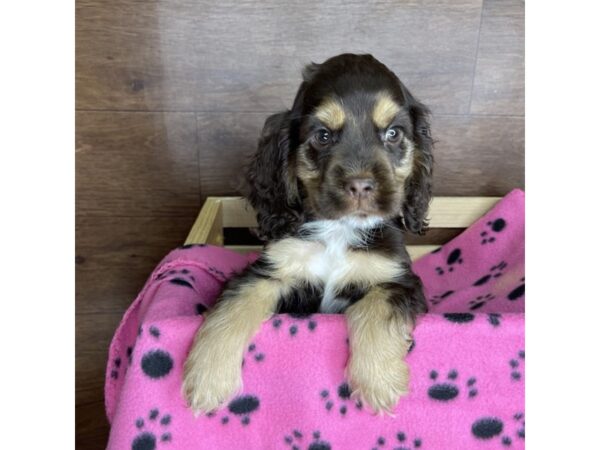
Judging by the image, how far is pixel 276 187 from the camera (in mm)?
1622

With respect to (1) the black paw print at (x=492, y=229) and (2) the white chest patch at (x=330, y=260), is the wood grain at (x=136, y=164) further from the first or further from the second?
(1) the black paw print at (x=492, y=229)

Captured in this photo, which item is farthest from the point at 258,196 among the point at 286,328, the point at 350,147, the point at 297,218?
the point at 286,328

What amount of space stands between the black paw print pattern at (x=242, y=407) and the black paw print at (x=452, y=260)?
49.3 inches

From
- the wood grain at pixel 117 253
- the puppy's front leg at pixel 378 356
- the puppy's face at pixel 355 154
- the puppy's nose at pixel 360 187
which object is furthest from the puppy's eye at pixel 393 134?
the wood grain at pixel 117 253

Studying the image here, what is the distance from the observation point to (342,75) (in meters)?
1.51

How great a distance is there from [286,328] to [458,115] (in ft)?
5.17

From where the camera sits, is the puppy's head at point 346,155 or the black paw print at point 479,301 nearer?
the puppy's head at point 346,155

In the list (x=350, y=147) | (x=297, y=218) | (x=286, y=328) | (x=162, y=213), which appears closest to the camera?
(x=286, y=328)

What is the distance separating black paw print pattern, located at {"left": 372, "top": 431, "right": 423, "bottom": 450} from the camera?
3.96 feet

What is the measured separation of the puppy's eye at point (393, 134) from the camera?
5.05ft

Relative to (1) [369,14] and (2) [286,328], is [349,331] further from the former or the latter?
(1) [369,14]

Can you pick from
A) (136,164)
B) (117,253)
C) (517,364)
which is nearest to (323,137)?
(517,364)

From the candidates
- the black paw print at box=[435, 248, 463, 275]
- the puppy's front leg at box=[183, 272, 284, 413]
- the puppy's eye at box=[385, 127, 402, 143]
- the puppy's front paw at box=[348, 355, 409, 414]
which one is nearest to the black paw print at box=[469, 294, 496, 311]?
the black paw print at box=[435, 248, 463, 275]

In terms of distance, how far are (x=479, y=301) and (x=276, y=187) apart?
34.3 inches
